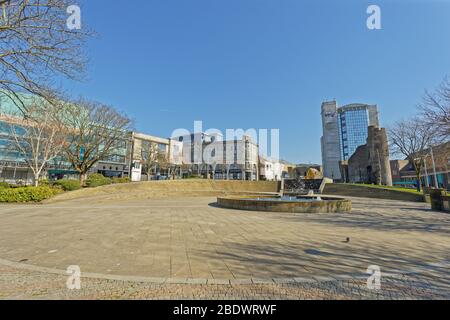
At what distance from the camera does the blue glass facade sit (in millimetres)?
98250

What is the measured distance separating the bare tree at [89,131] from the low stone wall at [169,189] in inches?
187

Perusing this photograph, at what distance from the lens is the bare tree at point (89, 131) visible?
2606cm

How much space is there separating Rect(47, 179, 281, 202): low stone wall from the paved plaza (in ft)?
49.5

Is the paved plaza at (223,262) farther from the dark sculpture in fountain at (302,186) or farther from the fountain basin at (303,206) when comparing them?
the dark sculpture in fountain at (302,186)

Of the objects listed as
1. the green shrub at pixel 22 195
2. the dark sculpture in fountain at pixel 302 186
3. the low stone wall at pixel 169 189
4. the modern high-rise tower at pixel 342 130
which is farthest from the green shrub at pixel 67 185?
the modern high-rise tower at pixel 342 130

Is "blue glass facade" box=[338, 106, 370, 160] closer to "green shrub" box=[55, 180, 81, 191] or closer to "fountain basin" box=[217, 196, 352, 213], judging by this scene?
"fountain basin" box=[217, 196, 352, 213]

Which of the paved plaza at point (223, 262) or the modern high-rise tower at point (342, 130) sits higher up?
the modern high-rise tower at point (342, 130)

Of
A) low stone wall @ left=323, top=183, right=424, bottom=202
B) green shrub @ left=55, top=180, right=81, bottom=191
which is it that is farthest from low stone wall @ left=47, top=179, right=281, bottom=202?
low stone wall @ left=323, top=183, right=424, bottom=202

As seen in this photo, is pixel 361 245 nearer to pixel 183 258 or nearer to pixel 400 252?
pixel 400 252

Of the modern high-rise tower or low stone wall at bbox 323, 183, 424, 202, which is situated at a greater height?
the modern high-rise tower

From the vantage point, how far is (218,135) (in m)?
99.1

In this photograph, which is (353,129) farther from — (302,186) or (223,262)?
(223,262)
